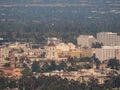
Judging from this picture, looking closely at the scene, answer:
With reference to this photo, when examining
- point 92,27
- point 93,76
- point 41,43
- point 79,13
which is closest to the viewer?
point 93,76

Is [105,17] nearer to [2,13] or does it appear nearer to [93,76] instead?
[2,13]

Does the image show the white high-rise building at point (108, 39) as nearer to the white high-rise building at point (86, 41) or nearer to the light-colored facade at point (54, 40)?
the white high-rise building at point (86, 41)

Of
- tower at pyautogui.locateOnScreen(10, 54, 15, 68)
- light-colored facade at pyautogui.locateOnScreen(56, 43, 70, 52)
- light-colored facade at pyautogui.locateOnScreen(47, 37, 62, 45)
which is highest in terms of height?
tower at pyautogui.locateOnScreen(10, 54, 15, 68)

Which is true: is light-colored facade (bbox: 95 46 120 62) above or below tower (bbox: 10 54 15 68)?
below

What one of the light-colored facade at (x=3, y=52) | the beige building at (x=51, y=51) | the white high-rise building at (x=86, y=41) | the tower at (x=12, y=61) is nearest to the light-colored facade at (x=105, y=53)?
the beige building at (x=51, y=51)

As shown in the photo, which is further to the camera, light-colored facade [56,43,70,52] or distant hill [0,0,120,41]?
distant hill [0,0,120,41]

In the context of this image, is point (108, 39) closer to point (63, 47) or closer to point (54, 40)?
point (54, 40)

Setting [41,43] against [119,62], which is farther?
[41,43]

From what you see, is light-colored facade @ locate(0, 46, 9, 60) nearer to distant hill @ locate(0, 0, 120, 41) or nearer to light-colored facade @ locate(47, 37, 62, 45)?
Answer: light-colored facade @ locate(47, 37, 62, 45)

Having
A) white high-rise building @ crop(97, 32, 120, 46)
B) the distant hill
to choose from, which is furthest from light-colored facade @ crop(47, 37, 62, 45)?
white high-rise building @ crop(97, 32, 120, 46)

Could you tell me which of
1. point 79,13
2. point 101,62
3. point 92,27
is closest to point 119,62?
point 101,62

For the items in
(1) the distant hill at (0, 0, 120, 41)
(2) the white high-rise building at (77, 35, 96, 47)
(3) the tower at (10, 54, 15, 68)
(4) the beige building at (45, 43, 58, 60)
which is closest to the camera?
(3) the tower at (10, 54, 15, 68)
